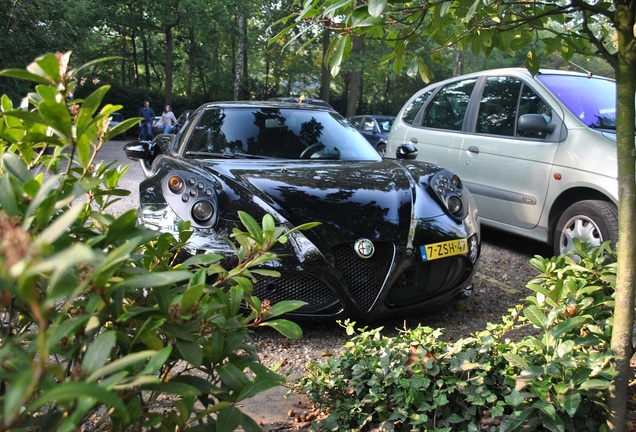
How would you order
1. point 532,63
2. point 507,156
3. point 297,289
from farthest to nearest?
point 507,156, point 297,289, point 532,63

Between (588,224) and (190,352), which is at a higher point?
(190,352)

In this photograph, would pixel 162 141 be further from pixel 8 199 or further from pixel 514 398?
pixel 8 199

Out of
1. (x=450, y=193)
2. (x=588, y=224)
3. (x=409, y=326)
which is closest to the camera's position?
(x=409, y=326)

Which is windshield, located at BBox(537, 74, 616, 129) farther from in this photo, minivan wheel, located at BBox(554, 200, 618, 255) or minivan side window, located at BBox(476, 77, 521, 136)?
minivan wheel, located at BBox(554, 200, 618, 255)

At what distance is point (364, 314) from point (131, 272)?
2.36 m

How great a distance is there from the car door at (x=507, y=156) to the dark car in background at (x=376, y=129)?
35.7 ft

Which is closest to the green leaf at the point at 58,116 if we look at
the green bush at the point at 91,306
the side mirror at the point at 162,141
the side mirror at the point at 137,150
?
the green bush at the point at 91,306

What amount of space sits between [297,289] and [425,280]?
0.81 metres

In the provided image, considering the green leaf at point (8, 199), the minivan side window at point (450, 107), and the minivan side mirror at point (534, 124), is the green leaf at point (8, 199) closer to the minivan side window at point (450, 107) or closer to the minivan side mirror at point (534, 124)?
the minivan side mirror at point (534, 124)

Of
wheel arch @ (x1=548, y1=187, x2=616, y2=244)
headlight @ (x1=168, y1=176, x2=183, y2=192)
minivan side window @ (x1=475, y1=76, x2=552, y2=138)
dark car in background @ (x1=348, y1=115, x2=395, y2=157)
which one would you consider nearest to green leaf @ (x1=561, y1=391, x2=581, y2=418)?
headlight @ (x1=168, y1=176, x2=183, y2=192)

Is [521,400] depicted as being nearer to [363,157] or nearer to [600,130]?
[363,157]

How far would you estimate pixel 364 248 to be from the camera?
3254mm

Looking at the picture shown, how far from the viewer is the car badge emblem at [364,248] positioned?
3246 millimetres

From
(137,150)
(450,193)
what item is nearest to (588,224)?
(450,193)
